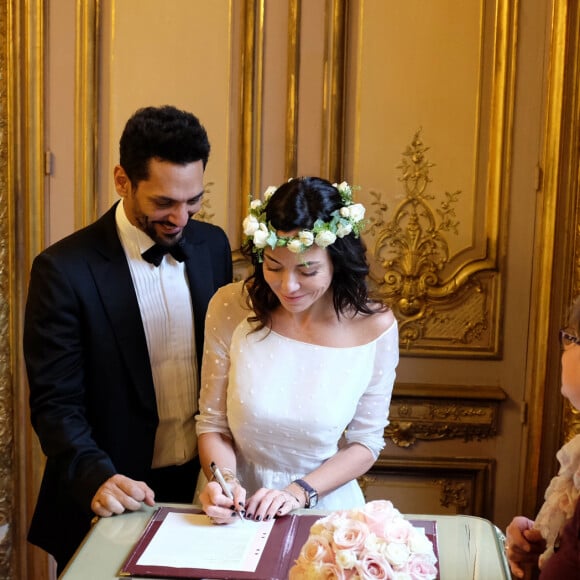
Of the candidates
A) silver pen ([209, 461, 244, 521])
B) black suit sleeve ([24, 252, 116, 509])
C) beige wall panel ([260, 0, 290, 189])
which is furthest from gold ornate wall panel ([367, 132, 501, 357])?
silver pen ([209, 461, 244, 521])

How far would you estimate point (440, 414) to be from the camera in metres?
3.20

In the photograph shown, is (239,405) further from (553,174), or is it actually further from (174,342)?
(553,174)

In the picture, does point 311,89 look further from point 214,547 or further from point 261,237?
point 214,547

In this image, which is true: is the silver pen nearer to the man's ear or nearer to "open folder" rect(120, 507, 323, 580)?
"open folder" rect(120, 507, 323, 580)

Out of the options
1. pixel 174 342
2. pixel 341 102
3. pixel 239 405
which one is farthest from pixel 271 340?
pixel 341 102

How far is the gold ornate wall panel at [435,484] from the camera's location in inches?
127

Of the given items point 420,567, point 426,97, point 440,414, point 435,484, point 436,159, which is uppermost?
point 426,97

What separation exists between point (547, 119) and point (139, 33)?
4.93 ft

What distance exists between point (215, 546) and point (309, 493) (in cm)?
35

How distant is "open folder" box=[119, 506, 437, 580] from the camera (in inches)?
63.5

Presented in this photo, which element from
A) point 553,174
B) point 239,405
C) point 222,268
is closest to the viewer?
point 239,405

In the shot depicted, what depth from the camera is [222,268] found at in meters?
2.63

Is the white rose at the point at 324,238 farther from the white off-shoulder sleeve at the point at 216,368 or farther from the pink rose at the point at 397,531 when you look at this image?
the pink rose at the point at 397,531

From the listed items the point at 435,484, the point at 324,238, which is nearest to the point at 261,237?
the point at 324,238
